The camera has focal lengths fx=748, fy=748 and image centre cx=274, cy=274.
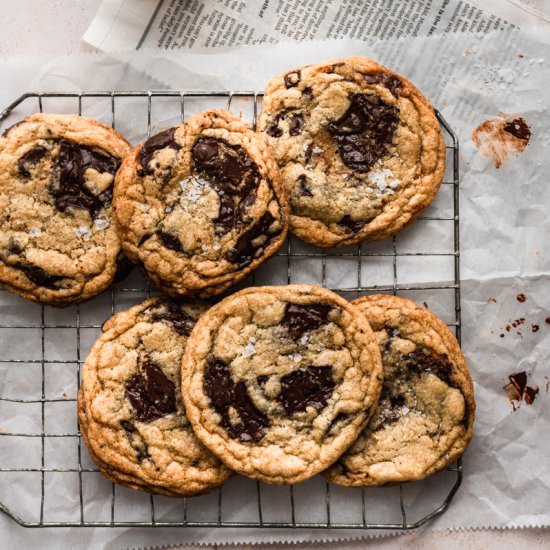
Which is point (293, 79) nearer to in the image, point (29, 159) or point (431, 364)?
point (29, 159)

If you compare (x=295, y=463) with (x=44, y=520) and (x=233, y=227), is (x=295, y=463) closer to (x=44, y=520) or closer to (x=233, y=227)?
(x=233, y=227)

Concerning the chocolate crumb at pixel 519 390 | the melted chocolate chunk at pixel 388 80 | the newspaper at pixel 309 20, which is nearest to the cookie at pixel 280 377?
the chocolate crumb at pixel 519 390

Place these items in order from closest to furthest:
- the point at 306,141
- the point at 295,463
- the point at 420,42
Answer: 1. the point at 295,463
2. the point at 306,141
3. the point at 420,42

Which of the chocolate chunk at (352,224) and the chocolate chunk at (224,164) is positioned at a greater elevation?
the chocolate chunk at (224,164)

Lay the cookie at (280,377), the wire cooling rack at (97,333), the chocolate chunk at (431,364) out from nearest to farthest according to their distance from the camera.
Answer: the cookie at (280,377) → the chocolate chunk at (431,364) → the wire cooling rack at (97,333)

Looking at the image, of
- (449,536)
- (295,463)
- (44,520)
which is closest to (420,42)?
(295,463)

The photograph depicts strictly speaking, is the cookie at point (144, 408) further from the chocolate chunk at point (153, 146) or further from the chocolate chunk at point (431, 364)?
the chocolate chunk at point (431, 364)

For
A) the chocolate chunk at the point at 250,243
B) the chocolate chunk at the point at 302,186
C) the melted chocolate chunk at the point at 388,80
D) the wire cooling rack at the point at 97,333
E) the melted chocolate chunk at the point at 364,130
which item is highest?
the melted chocolate chunk at the point at 388,80
